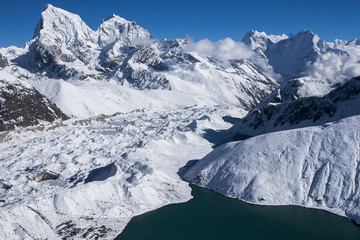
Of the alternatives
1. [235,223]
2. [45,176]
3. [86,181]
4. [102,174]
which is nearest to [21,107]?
[45,176]

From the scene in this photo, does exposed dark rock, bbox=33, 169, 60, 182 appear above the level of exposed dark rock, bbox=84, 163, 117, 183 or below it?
below

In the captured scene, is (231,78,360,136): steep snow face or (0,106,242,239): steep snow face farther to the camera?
(231,78,360,136): steep snow face

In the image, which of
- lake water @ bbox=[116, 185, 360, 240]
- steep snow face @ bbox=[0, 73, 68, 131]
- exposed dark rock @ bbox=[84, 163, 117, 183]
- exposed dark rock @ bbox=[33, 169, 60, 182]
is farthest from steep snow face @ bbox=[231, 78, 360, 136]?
steep snow face @ bbox=[0, 73, 68, 131]

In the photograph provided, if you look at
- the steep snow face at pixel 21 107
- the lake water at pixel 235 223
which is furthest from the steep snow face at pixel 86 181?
the steep snow face at pixel 21 107

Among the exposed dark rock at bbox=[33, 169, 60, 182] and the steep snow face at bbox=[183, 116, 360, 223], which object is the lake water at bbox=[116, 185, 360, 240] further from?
the exposed dark rock at bbox=[33, 169, 60, 182]

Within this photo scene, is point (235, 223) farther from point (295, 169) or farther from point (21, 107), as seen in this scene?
point (21, 107)

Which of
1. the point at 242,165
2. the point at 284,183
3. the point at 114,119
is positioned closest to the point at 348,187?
the point at 284,183

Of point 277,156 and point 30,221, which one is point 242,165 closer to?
point 277,156
